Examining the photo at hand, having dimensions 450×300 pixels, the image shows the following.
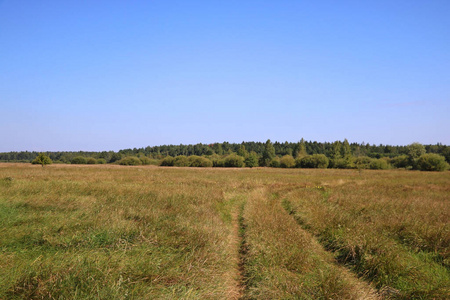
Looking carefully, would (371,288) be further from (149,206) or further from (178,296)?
(149,206)

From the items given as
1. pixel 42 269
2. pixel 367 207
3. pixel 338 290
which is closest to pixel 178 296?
pixel 42 269

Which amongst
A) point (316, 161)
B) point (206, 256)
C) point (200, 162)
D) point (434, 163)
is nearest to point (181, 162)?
point (200, 162)

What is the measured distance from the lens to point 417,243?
23.7 ft

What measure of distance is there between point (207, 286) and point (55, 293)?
2.21m

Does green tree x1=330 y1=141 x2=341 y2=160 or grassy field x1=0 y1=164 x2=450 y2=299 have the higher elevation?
green tree x1=330 y1=141 x2=341 y2=160

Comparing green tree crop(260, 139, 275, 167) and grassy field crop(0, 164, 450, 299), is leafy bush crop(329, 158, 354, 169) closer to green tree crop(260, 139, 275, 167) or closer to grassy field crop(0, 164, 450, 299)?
green tree crop(260, 139, 275, 167)

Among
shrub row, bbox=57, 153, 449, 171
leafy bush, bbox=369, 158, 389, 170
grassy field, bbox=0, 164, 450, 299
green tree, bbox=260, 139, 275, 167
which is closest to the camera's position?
grassy field, bbox=0, 164, 450, 299

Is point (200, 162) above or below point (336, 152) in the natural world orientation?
below

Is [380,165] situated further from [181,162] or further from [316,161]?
[181,162]

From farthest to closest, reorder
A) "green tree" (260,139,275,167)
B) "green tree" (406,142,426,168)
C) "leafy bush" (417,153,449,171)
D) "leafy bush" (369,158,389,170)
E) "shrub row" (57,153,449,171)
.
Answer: "green tree" (260,139,275,167), "green tree" (406,142,426,168), "shrub row" (57,153,449,171), "leafy bush" (369,158,389,170), "leafy bush" (417,153,449,171)

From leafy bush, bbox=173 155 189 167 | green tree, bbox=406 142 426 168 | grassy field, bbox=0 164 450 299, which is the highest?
green tree, bbox=406 142 426 168

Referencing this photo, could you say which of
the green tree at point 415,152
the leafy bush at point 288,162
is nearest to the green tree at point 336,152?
the leafy bush at point 288,162

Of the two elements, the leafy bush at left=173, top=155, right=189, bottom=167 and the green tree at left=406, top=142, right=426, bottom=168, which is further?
the leafy bush at left=173, top=155, right=189, bottom=167

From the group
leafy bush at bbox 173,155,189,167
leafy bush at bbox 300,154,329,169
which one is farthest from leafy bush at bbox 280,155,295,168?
leafy bush at bbox 173,155,189,167
